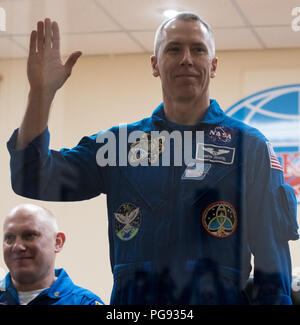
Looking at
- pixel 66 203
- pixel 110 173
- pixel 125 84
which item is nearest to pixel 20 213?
pixel 66 203

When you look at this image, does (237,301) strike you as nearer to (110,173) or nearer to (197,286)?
(197,286)

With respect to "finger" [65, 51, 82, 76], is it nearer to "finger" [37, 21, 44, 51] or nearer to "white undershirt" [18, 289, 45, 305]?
"finger" [37, 21, 44, 51]

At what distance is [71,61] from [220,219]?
544 millimetres

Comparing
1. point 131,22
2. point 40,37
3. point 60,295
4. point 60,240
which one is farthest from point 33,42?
point 60,295

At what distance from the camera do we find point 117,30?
133cm

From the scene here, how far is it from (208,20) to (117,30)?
0.77 feet

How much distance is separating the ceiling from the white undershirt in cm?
60


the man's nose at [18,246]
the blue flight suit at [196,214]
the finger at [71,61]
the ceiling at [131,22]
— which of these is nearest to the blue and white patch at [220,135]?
the blue flight suit at [196,214]

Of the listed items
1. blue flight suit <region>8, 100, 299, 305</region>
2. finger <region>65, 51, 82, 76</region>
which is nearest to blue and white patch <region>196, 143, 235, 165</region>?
blue flight suit <region>8, 100, 299, 305</region>

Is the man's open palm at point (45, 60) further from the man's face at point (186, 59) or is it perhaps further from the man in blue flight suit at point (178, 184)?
the man's face at point (186, 59)

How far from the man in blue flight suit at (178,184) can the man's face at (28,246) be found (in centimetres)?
7

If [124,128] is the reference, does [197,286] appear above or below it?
below

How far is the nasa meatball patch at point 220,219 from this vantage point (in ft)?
3.95
